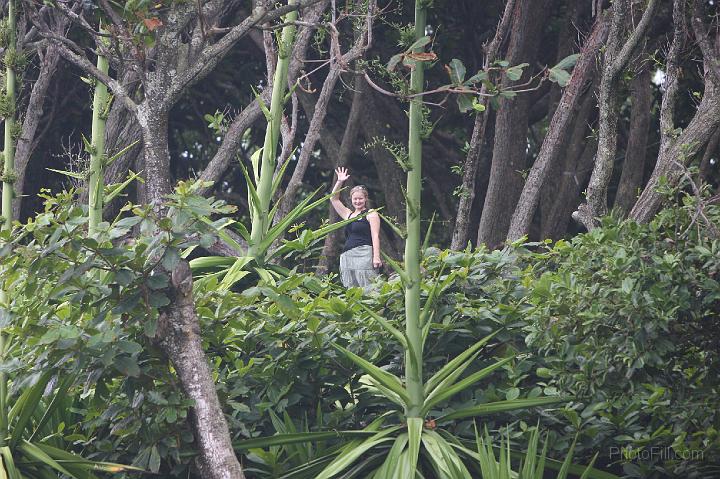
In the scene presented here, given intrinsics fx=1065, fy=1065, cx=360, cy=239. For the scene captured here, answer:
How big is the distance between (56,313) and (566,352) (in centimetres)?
230

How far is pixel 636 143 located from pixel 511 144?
1151 millimetres


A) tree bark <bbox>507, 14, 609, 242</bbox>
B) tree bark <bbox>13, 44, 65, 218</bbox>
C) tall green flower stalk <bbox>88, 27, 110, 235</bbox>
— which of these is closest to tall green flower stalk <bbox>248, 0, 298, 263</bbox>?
tall green flower stalk <bbox>88, 27, 110, 235</bbox>

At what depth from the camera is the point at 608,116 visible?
6.40 m

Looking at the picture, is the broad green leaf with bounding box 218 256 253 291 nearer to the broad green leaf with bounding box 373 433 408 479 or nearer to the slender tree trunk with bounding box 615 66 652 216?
the broad green leaf with bounding box 373 433 408 479

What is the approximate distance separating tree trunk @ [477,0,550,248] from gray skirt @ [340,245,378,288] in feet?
4.07

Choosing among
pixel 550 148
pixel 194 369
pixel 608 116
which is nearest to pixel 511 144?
pixel 550 148

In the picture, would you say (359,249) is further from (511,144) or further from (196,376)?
(196,376)

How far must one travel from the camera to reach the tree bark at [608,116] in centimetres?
622

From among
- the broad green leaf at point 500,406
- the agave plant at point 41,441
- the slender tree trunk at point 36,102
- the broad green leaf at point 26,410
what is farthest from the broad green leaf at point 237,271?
the slender tree trunk at point 36,102

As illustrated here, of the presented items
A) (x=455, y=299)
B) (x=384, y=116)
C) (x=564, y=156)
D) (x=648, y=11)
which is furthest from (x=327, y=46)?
(x=455, y=299)

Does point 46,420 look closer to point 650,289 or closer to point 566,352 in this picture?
point 566,352

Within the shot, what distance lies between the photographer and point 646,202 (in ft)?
20.2

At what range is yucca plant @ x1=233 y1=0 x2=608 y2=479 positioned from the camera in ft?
14.4

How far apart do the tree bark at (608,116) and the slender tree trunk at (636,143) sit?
3314mm
